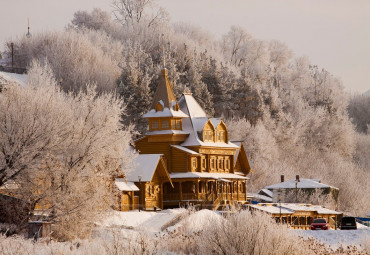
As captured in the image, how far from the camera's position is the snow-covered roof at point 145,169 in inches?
2048

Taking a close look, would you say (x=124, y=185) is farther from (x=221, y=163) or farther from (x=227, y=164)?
(x=227, y=164)

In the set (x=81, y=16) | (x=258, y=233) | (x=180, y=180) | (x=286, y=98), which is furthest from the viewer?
(x=81, y=16)

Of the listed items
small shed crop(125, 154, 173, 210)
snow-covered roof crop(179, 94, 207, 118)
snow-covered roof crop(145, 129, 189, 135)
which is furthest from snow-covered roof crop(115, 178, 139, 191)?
snow-covered roof crop(179, 94, 207, 118)

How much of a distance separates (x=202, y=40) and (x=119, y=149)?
7968 centimetres

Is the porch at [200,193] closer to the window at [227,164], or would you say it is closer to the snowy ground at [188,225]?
the window at [227,164]

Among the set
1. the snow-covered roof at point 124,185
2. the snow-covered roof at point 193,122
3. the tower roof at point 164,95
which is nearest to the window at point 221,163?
the snow-covered roof at point 193,122

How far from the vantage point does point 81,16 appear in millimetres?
107312

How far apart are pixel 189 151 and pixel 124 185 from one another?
387 inches

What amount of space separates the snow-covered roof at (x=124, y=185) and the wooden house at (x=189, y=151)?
17.5 ft

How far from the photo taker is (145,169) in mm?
52812

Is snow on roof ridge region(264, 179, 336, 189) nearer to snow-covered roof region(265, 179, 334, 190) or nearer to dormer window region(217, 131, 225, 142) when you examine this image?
snow-covered roof region(265, 179, 334, 190)

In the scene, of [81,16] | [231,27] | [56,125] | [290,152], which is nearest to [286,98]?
[290,152]

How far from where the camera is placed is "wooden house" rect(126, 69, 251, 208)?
5791 cm

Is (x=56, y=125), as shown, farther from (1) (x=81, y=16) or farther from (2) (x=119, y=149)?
(1) (x=81, y=16)
